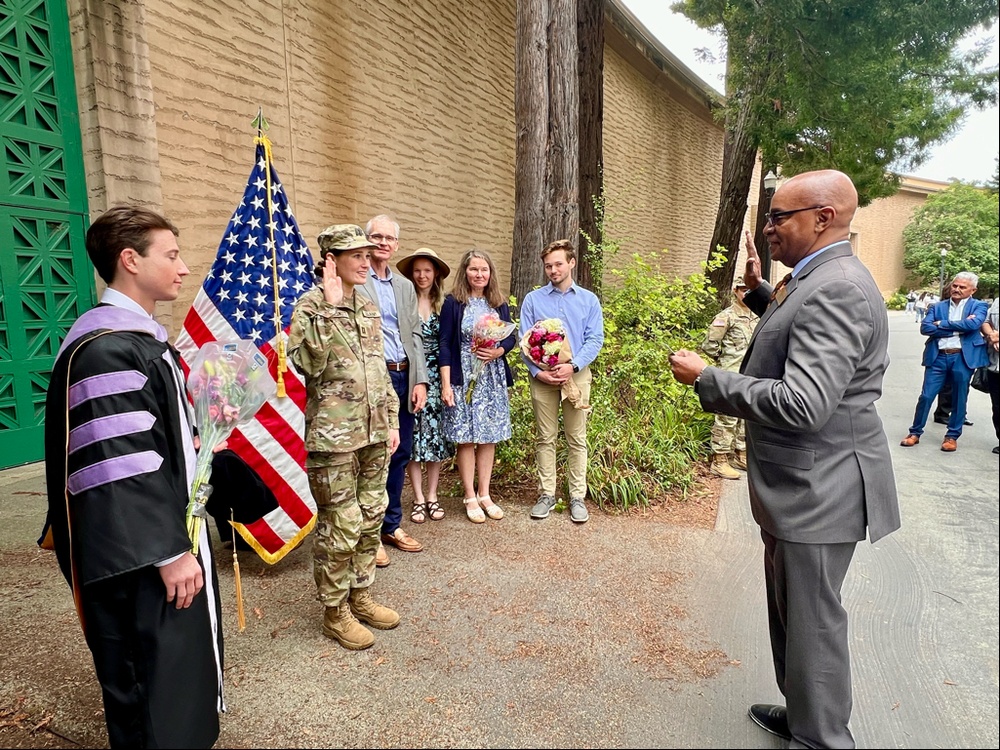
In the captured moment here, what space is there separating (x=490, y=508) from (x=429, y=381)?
1.12 meters

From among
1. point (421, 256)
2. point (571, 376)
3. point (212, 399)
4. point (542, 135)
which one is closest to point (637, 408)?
point (571, 376)

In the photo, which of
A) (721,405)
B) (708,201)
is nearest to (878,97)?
(721,405)

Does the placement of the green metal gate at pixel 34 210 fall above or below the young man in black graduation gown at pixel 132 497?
above

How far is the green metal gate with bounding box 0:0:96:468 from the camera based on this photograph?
468cm

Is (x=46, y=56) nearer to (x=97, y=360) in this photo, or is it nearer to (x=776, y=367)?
(x=97, y=360)

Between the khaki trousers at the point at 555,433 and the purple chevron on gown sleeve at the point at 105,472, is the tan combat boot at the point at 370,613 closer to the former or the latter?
the purple chevron on gown sleeve at the point at 105,472

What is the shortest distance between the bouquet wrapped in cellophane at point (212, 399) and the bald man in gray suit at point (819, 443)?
171 centimetres

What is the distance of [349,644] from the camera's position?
304 cm

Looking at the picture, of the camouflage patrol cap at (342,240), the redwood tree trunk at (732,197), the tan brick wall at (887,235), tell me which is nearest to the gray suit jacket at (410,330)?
the camouflage patrol cap at (342,240)

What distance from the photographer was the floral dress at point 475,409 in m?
4.72

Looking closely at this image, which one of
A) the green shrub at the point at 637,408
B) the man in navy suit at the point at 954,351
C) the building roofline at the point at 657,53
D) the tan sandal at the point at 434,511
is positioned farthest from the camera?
the building roofline at the point at 657,53

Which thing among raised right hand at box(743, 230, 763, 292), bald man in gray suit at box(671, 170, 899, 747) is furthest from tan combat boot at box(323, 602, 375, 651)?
raised right hand at box(743, 230, 763, 292)

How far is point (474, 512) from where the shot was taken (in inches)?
188

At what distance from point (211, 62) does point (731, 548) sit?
251 inches
